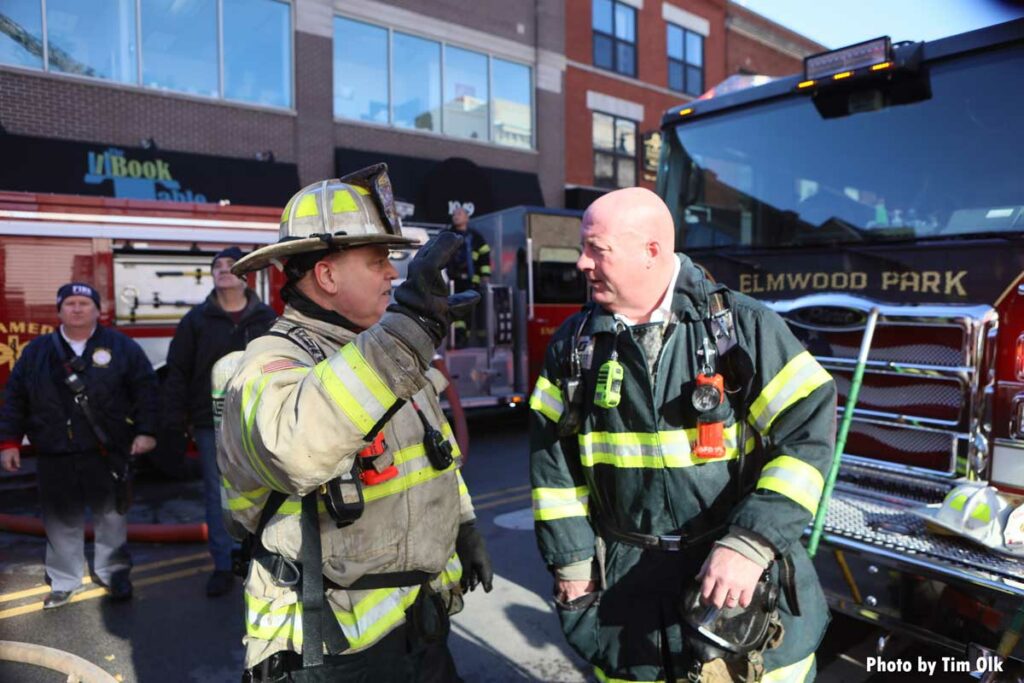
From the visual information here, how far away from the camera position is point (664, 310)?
80.7 inches

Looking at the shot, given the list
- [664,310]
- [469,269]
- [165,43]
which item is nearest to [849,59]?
[664,310]

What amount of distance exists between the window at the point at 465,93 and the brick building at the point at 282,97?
0.03m

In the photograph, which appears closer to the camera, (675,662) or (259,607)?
(259,607)

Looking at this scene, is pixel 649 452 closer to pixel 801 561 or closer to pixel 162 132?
pixel 801 561

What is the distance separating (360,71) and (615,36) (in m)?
7.76

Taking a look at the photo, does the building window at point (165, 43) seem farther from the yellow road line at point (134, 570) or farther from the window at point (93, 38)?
the yellow road line at point (134, 570)

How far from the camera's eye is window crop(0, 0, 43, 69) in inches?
417

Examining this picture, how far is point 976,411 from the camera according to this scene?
3.00 meters

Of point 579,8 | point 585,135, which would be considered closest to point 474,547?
point 585,135

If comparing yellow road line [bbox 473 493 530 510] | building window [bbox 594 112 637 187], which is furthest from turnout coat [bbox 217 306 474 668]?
building window [bbox 594 112 637 187]

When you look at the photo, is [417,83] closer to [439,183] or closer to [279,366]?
[439,183]

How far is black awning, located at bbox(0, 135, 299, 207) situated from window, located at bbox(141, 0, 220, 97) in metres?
1.27

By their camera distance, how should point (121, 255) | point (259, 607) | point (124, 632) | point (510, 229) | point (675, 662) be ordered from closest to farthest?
point (259, 607) → point (675, 662) → point (124, 632) → point (121, 255) → point (510, 229)

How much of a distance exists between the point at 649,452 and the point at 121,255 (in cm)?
664
